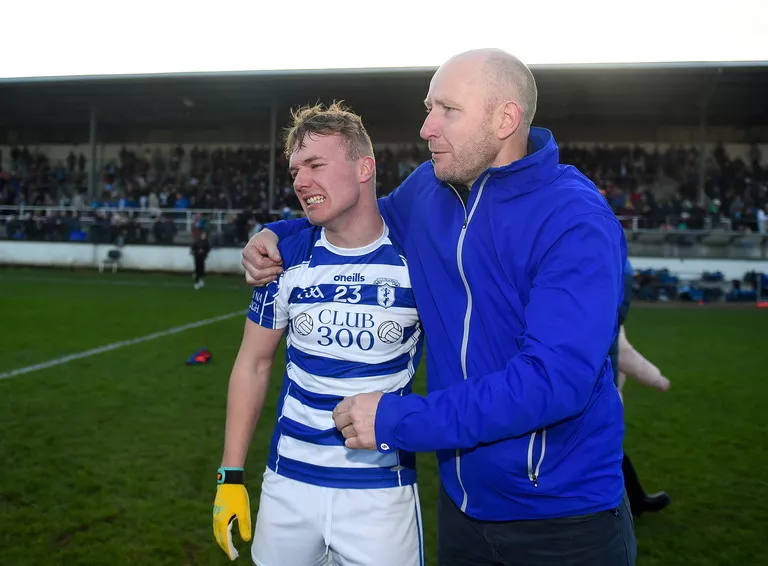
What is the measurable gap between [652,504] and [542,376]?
12.7ft

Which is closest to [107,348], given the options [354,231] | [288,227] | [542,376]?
[288,227]

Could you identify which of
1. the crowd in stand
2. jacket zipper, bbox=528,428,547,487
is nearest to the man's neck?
jacket zipper, bbox=528,428,547,487

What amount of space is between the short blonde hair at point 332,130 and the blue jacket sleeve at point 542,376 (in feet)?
3.36

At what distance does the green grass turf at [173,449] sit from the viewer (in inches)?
181

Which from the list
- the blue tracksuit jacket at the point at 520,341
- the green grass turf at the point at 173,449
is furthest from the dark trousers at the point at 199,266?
the blue tracksuit jacket at the point at 520,341

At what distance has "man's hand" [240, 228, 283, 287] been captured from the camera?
107 inches

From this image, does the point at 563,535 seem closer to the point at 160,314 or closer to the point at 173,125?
the point at 160,314

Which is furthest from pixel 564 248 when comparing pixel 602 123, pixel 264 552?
pixel 602 123

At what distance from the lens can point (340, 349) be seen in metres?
2.59

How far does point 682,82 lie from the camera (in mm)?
26422

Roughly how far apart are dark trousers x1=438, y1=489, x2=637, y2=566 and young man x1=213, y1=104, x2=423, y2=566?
1.28 feet

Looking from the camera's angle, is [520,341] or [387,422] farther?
[520,341]

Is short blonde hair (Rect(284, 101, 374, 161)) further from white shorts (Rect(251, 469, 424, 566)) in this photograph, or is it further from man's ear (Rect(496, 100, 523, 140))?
white shorts (Rect(251, 469, 424, 566))

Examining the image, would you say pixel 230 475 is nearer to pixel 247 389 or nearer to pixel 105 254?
pixel 247 389
